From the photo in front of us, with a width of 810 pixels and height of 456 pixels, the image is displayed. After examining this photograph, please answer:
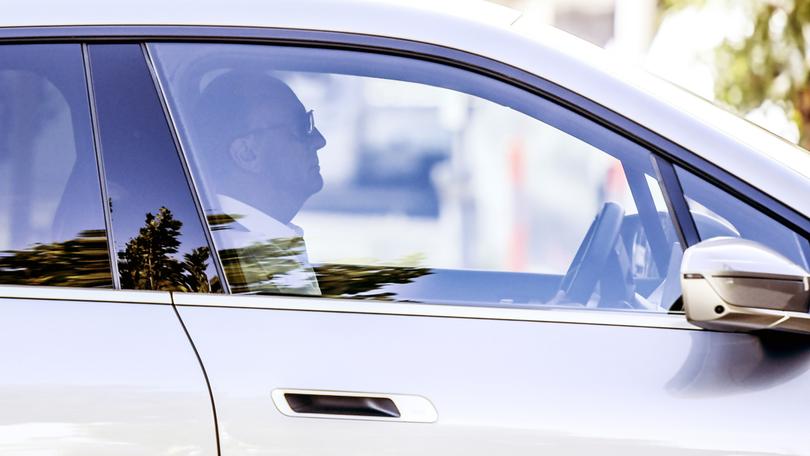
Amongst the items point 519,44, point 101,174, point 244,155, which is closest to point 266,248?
point 244,155

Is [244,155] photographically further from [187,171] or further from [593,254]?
[593,254]

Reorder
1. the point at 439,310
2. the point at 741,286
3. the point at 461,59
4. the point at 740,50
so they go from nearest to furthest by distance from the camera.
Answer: the point at 741,286 < the point at 439,310 < the point at 461,59 < the point at 740,50

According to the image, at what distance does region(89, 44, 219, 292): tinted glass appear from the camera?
1922mm

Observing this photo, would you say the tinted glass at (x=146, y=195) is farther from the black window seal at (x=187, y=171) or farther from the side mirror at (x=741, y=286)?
the side mirror at (x=741, y=286)

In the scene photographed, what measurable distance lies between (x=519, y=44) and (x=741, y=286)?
0.59 meters

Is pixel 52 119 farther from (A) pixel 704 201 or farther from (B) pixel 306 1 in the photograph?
(A) pixel 704 201

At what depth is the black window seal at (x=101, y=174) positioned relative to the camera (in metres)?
1.93

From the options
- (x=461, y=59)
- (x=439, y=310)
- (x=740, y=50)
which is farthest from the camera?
(x=740, y=50)

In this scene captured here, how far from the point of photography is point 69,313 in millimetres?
1879

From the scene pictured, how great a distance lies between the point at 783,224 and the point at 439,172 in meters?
0.61

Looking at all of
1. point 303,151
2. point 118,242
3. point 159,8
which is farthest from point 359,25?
point 118,242

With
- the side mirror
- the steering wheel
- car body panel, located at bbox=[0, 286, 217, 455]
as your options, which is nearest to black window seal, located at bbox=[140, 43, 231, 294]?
car body panel, located at bbox=[0, 286, 217, 455]

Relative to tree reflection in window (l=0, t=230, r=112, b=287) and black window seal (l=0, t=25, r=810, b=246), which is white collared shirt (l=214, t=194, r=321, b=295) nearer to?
tree reflection in window (l=0, t=230, r=112, b=287)

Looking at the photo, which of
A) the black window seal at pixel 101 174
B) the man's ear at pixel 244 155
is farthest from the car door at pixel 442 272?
the black window seal at pixel 101 174
